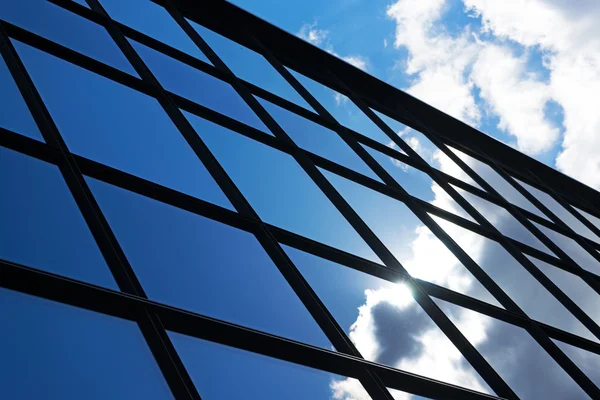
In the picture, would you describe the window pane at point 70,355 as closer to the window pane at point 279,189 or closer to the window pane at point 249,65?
the window pane at point 279,189

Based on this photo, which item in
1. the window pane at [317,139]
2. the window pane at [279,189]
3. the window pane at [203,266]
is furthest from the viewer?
the window pane at [317,139]

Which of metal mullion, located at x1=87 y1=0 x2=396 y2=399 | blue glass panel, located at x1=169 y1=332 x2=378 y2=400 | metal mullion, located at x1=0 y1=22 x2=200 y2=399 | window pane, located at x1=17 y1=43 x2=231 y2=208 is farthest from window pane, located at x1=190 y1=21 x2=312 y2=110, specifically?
blue glass panel, located at x1=169 y1=332 x2=378 y2=400

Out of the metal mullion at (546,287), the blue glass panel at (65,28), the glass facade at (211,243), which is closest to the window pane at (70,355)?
the glass facade at (211,243)

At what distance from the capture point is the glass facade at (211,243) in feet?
12.7

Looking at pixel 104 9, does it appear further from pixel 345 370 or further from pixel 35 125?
pixel 345 370

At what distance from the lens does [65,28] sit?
8.40 m

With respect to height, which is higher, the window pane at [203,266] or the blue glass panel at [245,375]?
the window pane at [203,266]

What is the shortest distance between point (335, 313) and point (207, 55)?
22.5 feet

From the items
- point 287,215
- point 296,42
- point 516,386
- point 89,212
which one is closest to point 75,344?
point 89,212

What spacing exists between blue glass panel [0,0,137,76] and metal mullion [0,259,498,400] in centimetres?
528

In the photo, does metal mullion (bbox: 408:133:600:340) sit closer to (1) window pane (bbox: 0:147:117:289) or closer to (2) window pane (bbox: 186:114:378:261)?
(2) window pane (bbox: 186:114:378:261)

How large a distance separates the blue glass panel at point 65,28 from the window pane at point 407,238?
157 inches

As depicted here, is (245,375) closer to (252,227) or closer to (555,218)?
(252,227)

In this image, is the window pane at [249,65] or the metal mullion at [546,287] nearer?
the metal mullion at [546,287]
